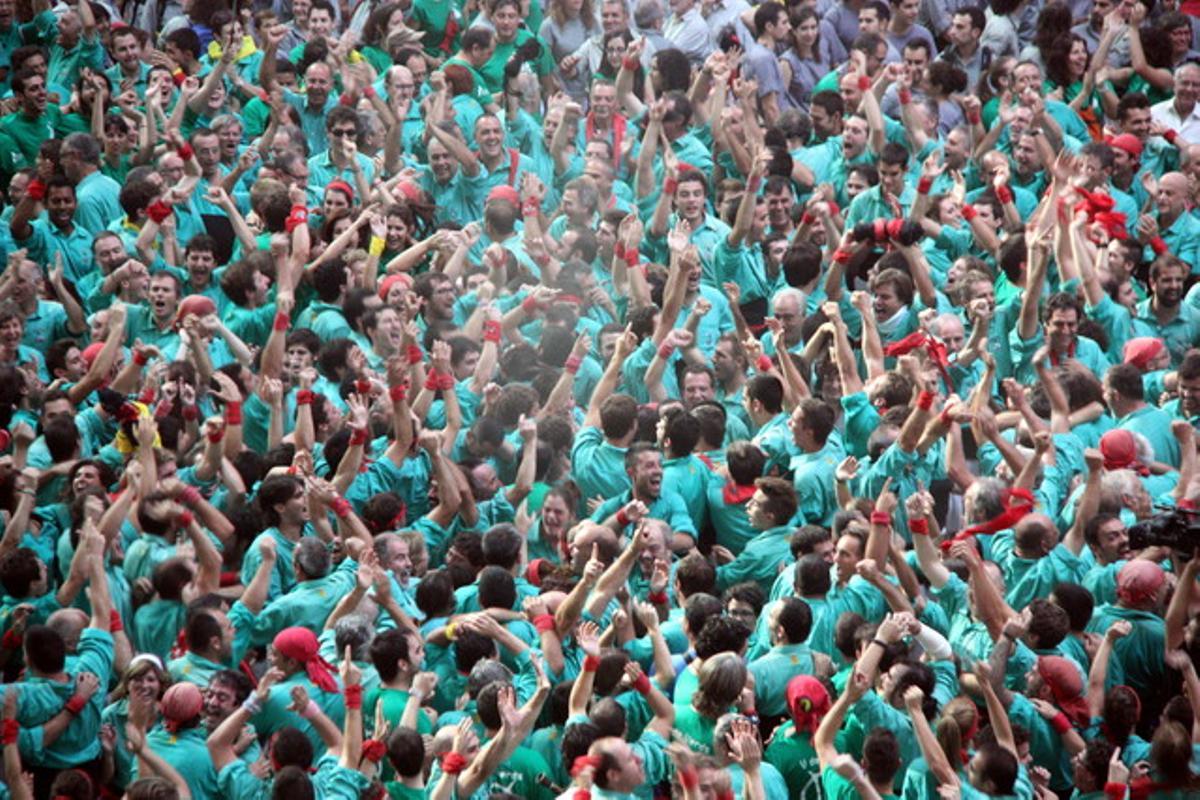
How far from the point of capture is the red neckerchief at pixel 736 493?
12398 mm

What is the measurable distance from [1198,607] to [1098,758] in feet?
3.95

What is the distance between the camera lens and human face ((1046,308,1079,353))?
43.7ft

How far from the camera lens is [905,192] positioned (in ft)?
50.6

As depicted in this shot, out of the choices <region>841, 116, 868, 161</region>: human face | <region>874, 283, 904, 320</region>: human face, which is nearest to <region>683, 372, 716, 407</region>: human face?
<region>874, 283, 904, 320</region>: human face

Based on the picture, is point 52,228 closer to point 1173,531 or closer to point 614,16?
point 614,16

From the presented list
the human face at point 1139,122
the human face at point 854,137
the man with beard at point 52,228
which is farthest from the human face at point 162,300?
the human face at point 1139,122

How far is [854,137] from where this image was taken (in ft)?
52.3

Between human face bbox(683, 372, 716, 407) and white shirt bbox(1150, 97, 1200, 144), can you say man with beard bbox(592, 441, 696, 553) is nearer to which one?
human face bbox(683, 372, 716, 407)

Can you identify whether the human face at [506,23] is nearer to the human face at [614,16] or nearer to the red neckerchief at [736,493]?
the human face at [614,16]

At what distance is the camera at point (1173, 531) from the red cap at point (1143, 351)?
2419mm

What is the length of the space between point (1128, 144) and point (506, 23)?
448 cm

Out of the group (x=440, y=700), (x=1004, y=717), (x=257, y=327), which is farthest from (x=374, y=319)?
(x=1004, y=717)

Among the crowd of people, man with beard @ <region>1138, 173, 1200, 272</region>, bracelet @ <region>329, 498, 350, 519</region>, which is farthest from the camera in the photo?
man with beard @ <region>1138, 173, 1200, 272</region>

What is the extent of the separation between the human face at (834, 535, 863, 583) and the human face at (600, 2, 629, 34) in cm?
663
